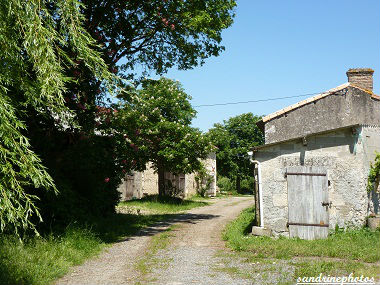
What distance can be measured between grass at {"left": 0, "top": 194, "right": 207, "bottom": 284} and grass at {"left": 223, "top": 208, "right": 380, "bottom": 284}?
322cm

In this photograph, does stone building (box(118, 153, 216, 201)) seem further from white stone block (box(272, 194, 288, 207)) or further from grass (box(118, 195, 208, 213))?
white stone block (box(272, 194, 288, 207))

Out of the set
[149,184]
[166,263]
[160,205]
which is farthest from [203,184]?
[166,263]

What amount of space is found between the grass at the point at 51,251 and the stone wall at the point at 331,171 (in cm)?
423

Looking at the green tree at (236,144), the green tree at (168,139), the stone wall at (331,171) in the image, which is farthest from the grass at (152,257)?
the green tree at (236,144)

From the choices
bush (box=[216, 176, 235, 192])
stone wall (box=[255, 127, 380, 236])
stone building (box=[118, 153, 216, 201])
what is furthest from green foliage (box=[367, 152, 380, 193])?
bush (box=[216, 176, 235, 192])

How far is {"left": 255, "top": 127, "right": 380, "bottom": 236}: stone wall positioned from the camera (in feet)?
30.5

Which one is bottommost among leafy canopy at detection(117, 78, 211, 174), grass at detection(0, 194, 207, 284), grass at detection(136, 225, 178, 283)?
grass at detection(136, 225, 178, 283)

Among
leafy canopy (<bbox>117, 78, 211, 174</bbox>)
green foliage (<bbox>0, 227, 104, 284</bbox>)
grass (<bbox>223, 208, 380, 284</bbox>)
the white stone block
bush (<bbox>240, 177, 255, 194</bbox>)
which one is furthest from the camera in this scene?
bush (<bbox>240, 177, 255, 194</bbox>)

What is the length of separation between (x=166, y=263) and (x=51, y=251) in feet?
7.27

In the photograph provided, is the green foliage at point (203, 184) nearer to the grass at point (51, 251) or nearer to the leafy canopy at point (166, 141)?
the leafy canopy at point (166, 141)

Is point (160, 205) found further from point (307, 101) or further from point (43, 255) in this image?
point (43, 255)

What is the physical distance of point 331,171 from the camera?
31.3 feet

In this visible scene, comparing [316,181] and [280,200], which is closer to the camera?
[316,181]

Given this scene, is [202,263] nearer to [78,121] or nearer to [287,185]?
[287,185]
